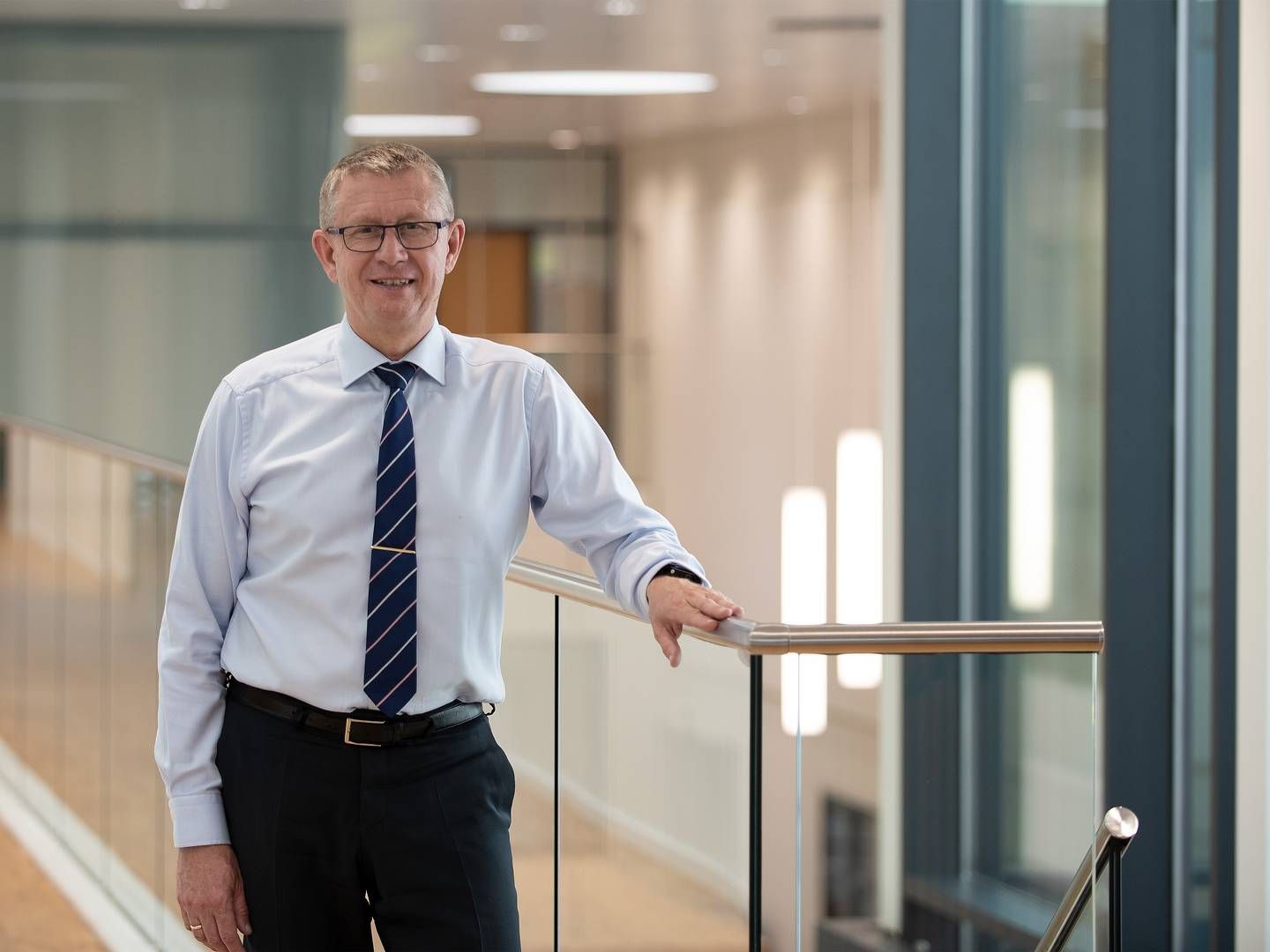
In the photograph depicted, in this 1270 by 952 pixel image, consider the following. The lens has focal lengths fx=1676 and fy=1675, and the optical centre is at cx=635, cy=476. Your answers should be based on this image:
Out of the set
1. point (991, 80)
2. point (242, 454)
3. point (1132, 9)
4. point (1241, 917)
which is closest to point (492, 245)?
point (991, 80)

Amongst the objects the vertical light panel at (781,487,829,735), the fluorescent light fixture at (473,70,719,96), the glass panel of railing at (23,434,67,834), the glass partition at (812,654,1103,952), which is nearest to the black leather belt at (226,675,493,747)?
the glass panel of railing at (23,434,67,834)

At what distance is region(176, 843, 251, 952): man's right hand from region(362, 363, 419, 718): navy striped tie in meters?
0.29

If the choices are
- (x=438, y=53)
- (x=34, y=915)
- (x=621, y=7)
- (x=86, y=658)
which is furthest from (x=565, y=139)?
(x=34, y=915)

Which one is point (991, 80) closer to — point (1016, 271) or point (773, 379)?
point (1016, 271)

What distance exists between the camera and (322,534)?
2.03 m

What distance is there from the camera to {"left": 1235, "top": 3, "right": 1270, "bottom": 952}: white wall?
4.71m

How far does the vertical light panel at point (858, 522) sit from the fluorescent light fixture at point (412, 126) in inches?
124

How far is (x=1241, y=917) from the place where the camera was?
16.3ft

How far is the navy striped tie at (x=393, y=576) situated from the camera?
1.98 m

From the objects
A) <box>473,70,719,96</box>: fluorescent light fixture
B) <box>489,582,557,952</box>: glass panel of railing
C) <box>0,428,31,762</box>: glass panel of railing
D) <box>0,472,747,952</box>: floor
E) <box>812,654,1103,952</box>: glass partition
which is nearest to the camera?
<box>489,582,557,952</box>: glass panel of railing

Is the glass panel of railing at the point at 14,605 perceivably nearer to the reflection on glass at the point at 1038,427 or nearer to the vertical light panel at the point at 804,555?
the reflection on glass at the point at 1038,427

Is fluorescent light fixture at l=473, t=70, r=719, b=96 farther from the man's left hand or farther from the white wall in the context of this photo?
the man's left hand

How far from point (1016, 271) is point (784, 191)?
502cm

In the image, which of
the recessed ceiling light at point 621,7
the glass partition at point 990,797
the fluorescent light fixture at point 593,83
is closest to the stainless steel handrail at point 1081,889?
the glass partition at point 990,797
